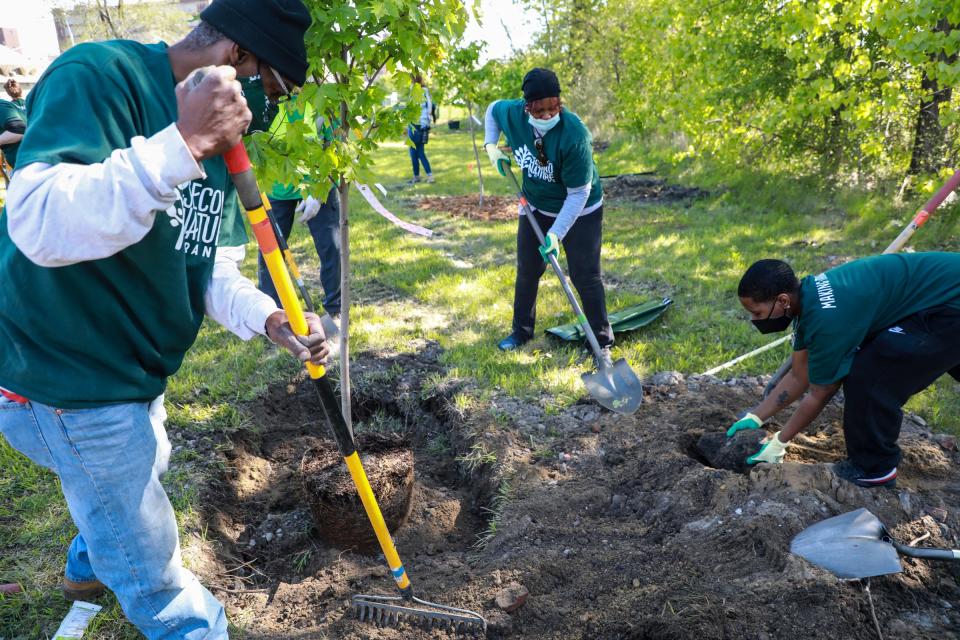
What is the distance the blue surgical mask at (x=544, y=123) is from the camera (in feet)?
14.0

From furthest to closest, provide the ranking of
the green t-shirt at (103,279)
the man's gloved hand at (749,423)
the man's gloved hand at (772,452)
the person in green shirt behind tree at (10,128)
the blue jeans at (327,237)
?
1. the blue jeans at (327,237)
2. the person in green shirt behind tree at (10,128)
3. the man's gloved hand at (749,423)
4. the man's gloved hand at (772,452)
5. the green t-shirt at (103,279)

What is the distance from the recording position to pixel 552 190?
458 centimetres

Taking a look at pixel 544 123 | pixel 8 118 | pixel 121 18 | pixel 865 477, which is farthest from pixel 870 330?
pixel 121 18

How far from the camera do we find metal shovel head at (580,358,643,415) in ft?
12.9

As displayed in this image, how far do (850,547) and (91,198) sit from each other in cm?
285

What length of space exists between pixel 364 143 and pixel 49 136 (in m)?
1.59

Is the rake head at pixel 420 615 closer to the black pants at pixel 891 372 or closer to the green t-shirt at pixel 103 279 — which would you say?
the green t-shirt at pixel 103 279

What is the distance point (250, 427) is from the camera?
3.88m

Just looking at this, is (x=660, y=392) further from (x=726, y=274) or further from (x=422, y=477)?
(x=726, y=274)

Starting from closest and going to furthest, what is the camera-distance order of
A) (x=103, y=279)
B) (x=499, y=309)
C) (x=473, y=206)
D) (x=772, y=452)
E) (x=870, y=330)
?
(x=103, y=279)
(x=870, y=330)
(x=772, y=452)
(x=499, y=309)
(x=473, y=206)

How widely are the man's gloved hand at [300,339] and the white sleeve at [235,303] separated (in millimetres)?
38

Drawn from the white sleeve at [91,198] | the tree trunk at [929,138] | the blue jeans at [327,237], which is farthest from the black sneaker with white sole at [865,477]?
the tree trunk at [929,138]

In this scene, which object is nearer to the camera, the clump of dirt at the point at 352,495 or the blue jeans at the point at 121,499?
the blue jeans at the point at 121,499

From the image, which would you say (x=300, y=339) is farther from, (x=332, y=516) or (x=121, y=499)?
(x=332, y=516)
